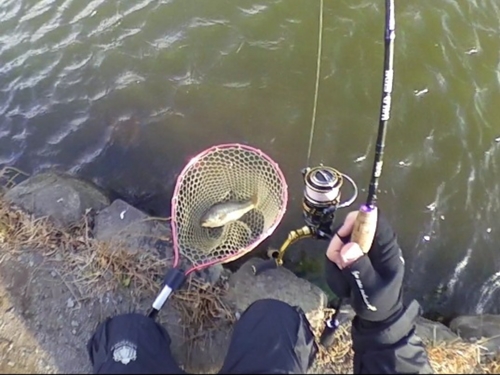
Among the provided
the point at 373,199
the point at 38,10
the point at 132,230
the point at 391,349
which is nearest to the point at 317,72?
the point at 132,230

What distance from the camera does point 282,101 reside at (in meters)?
5.45

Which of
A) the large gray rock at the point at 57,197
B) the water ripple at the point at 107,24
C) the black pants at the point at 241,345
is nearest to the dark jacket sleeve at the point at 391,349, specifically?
the black pants at the point at 241,345

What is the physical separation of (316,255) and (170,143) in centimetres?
160

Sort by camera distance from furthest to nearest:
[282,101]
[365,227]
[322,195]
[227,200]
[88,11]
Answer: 1. [88,11]
2. [282,101]
3. [227,200]
4. [322,195]
5. [365,227]

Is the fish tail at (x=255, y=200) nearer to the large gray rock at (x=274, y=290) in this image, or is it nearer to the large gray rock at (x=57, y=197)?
the large gray rock at (x=274, y=290)

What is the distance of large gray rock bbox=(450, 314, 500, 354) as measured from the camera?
4121mm

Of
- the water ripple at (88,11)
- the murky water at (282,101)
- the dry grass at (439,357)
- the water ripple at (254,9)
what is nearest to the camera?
the dry grass at (439,357)

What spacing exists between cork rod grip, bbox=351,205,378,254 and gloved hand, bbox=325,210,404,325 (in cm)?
4

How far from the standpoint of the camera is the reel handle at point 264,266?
416 cm

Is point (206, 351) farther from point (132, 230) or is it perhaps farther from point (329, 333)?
point (132, 230)

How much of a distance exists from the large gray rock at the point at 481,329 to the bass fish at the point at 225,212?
1757mm

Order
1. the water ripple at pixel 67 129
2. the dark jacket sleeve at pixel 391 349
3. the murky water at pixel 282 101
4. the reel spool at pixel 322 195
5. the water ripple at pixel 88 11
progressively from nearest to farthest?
the dark jacket sleeve at pixel 391 349
the reel spool at pixel 322 195
the murky water at pixel 282 101
the water ripple at pixel 67 129
the water ripple at pixel 88 11

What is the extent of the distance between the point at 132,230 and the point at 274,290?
1.14m

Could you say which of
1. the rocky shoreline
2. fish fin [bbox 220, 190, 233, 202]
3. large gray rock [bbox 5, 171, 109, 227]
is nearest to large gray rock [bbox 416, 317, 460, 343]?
the rocky shoreline
